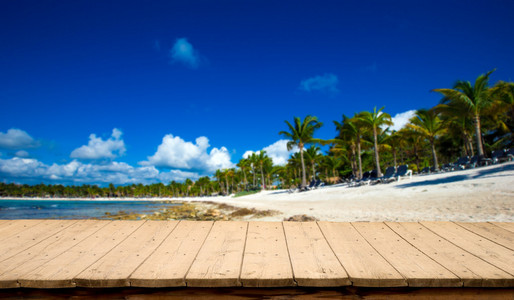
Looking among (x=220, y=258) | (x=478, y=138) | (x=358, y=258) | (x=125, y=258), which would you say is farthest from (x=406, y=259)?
(x=478, y=138)

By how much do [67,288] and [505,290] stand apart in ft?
9.04

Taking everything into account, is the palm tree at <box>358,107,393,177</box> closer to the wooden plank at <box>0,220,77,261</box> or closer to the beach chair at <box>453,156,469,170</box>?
the beach chair at <box>453,156,469,170</box>

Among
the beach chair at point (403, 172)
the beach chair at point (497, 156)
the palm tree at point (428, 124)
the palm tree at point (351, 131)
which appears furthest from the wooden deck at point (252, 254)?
the palm tree at point (428, 124)

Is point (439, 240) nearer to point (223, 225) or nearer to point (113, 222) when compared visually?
point (223, 225)

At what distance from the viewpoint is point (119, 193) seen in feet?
452

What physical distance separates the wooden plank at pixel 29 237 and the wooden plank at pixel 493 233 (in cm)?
372

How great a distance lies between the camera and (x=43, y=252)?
204 cm

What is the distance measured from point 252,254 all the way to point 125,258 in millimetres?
909

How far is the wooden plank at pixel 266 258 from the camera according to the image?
5.28ft

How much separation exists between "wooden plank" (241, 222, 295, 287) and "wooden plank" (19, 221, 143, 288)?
107 centimetres

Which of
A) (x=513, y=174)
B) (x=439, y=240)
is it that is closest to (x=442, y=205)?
(x=513, y=174)

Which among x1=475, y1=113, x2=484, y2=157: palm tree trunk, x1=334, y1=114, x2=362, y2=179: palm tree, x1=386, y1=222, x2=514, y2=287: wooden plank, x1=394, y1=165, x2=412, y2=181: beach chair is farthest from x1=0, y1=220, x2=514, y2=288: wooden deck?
x1=334, y1=114, x2=362, y2=179: palm tree

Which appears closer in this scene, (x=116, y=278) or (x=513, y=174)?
(x=116, y=278)

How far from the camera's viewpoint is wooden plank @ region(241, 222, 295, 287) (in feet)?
5.28
